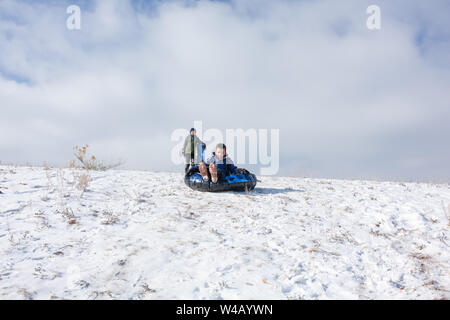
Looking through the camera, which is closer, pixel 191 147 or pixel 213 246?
pixel 213 246

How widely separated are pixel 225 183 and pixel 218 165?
0.65 m

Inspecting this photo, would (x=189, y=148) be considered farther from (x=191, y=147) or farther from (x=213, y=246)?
(x=213, y=246)

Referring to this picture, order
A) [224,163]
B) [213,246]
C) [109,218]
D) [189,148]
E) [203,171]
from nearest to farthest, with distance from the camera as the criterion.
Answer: [213,246], [109,218], [203,171], [224,163], [189,148]

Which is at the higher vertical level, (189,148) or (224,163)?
(189,148)

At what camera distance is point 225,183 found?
347 inches

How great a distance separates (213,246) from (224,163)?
4.78 meters

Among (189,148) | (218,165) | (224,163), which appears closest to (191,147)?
(189,148)

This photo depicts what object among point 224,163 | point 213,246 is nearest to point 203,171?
point 224,163

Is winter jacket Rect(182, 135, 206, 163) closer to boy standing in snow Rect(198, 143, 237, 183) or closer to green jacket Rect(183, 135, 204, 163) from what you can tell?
green jacket Rect(183, 135, 204, 163)

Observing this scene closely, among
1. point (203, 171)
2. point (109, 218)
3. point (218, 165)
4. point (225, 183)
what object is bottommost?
point (109, 218)

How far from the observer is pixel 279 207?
7258 millimetres

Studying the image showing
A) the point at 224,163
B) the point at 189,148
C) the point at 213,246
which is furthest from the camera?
the point at 189,148

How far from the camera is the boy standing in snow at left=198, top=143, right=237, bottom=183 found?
8.86 metres
